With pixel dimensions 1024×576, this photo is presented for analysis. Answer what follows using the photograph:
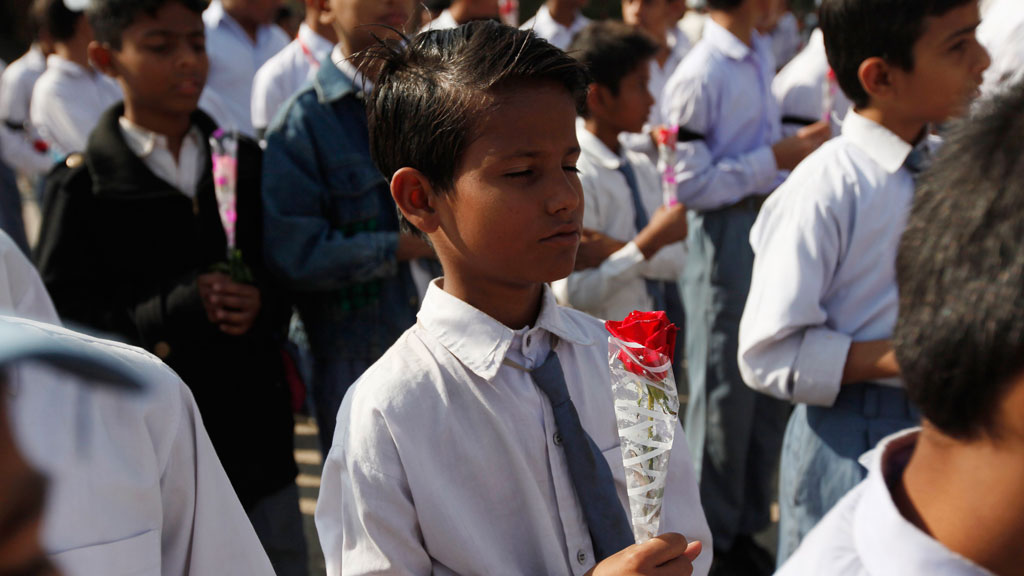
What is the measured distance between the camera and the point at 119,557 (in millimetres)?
1249

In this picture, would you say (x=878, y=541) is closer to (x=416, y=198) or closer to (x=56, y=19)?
(x=416, y=198)

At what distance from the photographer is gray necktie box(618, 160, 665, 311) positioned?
3.84 meters

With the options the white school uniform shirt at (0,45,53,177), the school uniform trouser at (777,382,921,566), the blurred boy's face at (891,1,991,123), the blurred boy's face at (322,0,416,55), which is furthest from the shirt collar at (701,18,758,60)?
the white school uniform shirt at (0,45,53,177)

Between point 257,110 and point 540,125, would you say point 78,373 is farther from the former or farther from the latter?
point 257,110

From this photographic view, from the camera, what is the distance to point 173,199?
306 centimetres

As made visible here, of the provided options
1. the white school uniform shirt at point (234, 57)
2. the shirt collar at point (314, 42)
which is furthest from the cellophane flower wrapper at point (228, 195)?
the white school uniform shirt at point (234, 57)

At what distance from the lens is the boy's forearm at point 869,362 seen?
2439 mm

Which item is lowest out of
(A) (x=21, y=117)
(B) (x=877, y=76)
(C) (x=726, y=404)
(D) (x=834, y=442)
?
(C) (x=726, y=404)

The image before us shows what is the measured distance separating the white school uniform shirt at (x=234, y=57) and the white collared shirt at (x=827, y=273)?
12.9ft

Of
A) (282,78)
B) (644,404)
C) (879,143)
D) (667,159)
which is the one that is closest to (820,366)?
(879,143)

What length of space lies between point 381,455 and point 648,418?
45cm

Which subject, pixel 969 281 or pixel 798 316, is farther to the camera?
pixel 798 316

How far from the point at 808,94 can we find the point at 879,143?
2613 millimetres

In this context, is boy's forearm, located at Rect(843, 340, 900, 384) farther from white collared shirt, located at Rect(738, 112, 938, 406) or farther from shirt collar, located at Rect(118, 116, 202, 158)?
shirt collar, located at Rect(118, 116, 202, 158)
